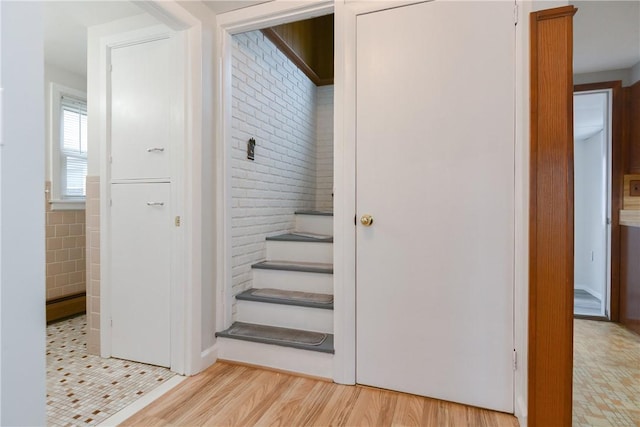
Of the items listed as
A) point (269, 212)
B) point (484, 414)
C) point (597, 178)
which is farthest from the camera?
point (597, 178)

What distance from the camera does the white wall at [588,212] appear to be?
3955 millimetres

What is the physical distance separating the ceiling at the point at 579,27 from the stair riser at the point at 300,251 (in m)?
1.67

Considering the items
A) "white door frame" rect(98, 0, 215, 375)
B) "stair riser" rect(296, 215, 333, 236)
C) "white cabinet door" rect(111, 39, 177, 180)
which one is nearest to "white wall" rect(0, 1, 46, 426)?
"white door frame" rect(98, 0, 215, 375)

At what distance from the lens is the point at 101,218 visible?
86.1 inches

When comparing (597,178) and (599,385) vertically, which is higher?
(597,178)

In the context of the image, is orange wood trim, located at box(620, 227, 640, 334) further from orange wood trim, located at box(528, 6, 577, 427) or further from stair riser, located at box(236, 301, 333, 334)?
stair riser, located at box(236, 301, 333, 334)

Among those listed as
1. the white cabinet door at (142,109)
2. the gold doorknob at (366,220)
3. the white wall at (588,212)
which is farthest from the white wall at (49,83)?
the white wall at (588,212)

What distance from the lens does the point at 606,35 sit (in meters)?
2.44

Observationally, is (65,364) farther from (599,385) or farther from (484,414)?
(599,385)

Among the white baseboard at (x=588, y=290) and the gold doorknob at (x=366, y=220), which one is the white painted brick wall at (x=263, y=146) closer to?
the gold doorknob at (x=366, y=220)

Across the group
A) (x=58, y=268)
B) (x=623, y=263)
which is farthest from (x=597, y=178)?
(x=58, y=268)

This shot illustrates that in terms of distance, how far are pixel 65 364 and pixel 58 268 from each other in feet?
4.32

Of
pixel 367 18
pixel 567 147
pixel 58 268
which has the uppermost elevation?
pixel 367 18

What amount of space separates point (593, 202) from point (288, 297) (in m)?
4.23
